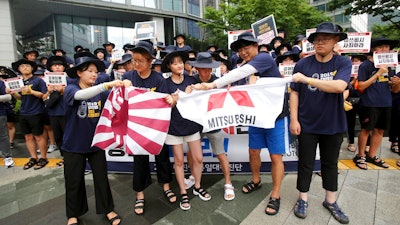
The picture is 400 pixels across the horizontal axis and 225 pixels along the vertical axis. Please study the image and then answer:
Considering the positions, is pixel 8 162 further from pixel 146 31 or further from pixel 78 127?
pixel 146 31

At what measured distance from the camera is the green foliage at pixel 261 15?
638 inches

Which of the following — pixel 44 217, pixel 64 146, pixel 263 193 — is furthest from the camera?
pixel 263 193

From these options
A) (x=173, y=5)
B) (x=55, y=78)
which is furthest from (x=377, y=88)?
(x=173, y=5)

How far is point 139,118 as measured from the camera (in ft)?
9.32

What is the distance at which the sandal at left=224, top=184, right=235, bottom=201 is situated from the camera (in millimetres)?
3389

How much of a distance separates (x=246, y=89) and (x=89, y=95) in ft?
6.09

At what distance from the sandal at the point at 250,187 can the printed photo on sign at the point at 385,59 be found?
281 centimetres

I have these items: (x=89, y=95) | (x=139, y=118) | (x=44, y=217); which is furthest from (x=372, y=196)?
(x=44, y=217)

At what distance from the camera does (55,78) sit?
12.7 feet

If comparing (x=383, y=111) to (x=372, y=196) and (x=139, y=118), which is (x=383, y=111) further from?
(x=139, y=118)

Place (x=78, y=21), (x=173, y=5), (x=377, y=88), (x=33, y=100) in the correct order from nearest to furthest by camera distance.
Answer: (x=377, y=88), (x=33, y=100), (x=78, y=21), (x=173, y=5)

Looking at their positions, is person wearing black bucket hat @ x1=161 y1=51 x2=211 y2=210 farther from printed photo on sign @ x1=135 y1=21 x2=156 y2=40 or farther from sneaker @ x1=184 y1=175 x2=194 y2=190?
printed photo on sign @ x1=135 y1=21 x2=156 y2=40

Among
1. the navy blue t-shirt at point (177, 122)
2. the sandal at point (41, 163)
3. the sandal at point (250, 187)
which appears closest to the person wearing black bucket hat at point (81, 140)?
the navy blue t-shirt at point (177, 122)

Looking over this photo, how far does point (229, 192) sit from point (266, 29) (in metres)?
5.33
